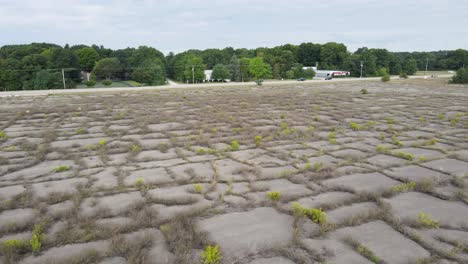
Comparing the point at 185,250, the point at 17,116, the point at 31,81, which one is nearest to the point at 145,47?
the point at 31,81

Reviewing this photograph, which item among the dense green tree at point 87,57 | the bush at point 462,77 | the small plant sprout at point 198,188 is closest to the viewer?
the small plant sprout at point 198,188

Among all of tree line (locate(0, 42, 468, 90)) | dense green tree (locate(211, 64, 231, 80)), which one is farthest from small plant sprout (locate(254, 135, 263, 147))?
dense green tree (locate(211, 64, 231, 80))

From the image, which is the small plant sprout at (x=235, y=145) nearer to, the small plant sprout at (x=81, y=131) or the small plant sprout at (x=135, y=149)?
the small plant sprout at (x=135, y=149)

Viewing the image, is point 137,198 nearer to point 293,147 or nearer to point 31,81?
point 293,147

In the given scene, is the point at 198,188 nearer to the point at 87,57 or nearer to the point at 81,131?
the point at 81,131

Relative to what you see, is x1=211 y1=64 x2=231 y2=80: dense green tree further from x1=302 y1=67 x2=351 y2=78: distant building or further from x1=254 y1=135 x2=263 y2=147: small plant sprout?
x1=254 y1=135 x2=263 y2=147: small plant sprout

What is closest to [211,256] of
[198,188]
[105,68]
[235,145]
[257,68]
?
[198,188]

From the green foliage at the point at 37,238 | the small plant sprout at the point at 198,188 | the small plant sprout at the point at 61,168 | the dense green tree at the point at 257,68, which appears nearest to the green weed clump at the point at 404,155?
the small plant sprout at the point at 198,188
